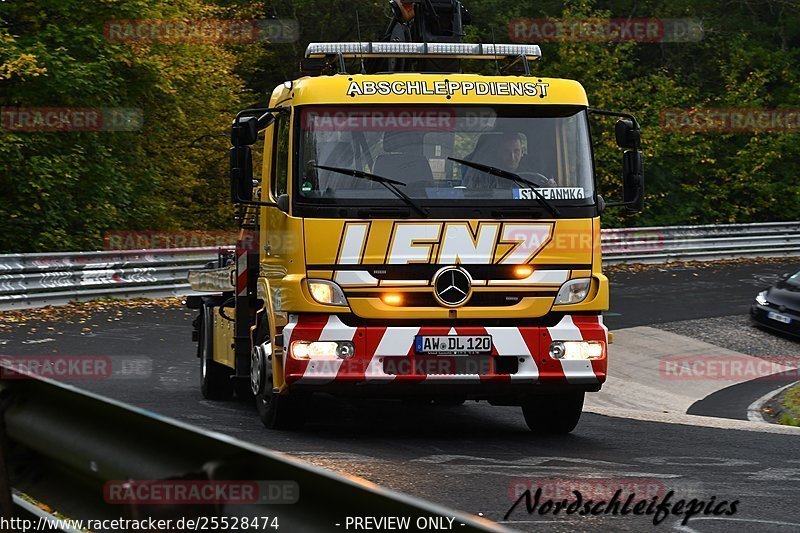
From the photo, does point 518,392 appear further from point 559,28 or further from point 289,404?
point 559,28

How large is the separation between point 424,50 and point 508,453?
369cm

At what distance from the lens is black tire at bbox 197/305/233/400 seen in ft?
43.2

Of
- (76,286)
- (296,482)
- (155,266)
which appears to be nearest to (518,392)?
(296,482)

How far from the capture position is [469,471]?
812 centimetres

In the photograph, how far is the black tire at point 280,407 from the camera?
10211mm

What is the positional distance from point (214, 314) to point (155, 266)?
13.7m

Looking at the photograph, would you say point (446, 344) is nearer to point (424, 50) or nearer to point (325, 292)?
point (325, 292)

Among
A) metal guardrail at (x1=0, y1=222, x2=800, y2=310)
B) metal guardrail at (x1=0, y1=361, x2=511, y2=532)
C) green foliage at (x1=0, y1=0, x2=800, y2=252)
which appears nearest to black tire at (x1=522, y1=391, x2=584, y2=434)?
metal guardrail at (x1=0, y1=361, x2=511, y2=532)

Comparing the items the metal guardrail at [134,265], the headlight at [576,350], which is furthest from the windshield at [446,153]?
the metal guardrail at [134,265]

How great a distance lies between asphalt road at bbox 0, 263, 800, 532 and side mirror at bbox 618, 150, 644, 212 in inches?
71.7

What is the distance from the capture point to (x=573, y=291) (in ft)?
32.3

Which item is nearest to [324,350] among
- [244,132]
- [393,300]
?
[393,300]

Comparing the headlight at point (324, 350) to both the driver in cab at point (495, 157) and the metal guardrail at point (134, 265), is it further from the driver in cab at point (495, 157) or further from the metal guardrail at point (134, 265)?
the metal guardrail at point (134, 265)

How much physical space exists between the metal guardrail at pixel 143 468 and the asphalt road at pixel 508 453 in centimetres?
A: 16
